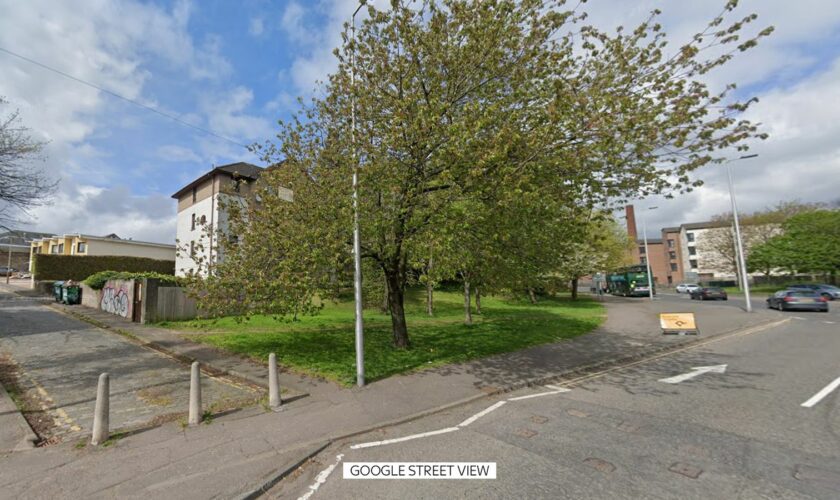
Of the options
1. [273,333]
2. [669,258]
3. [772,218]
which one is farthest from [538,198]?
[669,258]

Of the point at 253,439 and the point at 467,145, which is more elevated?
the point at 467,145

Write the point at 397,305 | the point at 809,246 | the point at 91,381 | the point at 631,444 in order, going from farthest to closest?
the point at 809,246, the point at 397,305, the point at 91,381, the point at 631,444

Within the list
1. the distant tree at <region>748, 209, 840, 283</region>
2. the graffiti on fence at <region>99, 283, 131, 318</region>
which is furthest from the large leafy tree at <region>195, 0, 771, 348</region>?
the distant tree at <region>748, 209, 840, 283</region>

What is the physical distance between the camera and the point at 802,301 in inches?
846

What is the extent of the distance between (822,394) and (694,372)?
2165 millimetres

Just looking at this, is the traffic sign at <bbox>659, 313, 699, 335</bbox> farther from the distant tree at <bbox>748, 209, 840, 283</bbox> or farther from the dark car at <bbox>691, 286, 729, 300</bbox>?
the distant tree at <bbox>748, 209, 840, 283</bbox>

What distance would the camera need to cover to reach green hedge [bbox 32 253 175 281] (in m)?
32.1

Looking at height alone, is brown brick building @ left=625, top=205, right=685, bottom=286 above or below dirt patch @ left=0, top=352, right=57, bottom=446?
above

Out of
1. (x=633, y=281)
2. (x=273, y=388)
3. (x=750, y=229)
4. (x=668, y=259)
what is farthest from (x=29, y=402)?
(x=668, y=259)

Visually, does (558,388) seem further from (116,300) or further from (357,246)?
(116,300)

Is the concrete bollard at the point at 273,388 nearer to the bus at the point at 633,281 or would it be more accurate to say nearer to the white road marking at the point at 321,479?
the white road marking at the point at 321,479

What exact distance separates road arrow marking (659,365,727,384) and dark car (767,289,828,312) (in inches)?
743

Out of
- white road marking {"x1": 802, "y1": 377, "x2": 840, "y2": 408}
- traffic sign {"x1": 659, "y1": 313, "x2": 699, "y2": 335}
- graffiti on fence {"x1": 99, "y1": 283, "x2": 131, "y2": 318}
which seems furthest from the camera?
graffiti on fence {"x1": 99, "y1": 283, "x2": 131, "y2": 318}

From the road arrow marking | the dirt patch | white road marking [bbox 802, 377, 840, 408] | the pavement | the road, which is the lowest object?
the road arrow marking
